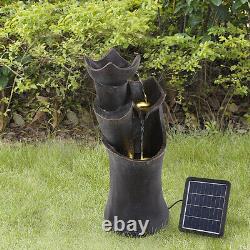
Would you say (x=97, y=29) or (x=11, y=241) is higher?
(x=97, y=29)

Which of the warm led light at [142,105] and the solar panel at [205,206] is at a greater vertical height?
the warm led light at [142,105]

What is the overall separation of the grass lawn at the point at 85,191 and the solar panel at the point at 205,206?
2.8 inches

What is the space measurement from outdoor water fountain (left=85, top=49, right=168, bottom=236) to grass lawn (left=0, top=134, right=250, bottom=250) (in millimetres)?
189

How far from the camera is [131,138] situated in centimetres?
410

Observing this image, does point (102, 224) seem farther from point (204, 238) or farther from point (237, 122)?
point (237, 122)

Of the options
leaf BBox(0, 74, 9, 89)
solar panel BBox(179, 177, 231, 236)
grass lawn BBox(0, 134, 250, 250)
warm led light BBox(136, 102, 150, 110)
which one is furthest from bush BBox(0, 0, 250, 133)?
solar panel BBox(179, 177, 231, 236)

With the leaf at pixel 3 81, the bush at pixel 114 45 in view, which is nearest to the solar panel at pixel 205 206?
the bush at pixel 114 45

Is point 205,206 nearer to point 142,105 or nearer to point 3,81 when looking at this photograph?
point 142,105

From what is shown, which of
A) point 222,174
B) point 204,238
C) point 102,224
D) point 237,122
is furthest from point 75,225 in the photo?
point 237,122

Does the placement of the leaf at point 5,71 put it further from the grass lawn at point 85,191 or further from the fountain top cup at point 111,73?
the fountain top cup at point 111,73

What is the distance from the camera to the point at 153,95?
419 centimetres

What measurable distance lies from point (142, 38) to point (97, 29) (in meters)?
0.48

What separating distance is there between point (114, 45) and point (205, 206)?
6.29 ft

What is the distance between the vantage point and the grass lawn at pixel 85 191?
405cm
